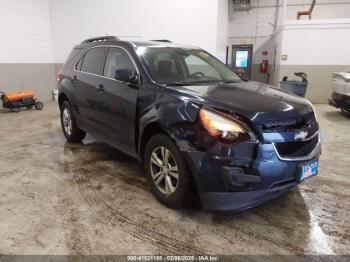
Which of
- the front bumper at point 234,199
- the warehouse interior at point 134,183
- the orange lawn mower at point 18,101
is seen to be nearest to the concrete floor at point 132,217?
the warehouse interior at point 134,183

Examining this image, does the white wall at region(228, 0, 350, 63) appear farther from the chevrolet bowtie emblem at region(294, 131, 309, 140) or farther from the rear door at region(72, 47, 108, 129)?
the chevrolet bowtie emblem at region(294, 131, 309, 140)

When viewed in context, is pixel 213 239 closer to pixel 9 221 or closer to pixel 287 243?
pixel 287 243

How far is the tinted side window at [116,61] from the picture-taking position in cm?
300

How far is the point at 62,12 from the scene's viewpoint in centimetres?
906

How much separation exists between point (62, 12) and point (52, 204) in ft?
26.6

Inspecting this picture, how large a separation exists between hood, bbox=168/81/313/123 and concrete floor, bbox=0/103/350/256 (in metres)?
0.87

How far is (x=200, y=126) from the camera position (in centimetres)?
209

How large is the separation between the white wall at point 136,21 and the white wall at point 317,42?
2376 millimetres

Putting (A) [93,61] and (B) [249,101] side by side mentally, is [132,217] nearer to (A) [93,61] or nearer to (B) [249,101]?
(B) [249,101]

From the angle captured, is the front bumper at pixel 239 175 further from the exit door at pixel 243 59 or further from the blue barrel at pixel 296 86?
the exit door at pixel 243 59

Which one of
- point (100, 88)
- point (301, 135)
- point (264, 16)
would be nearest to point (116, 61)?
point (100, 88)

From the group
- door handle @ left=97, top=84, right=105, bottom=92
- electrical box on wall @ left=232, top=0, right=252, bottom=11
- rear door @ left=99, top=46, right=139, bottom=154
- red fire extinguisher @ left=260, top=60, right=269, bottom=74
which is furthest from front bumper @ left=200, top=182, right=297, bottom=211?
electrical box on wall @ left=232, top=0, right=252, bottom=11

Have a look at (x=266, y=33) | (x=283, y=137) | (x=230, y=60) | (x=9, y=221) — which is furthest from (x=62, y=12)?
(x=283, y=137)

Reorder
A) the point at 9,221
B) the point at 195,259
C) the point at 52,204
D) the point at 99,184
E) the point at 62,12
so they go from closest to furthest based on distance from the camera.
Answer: the point at 195,259 → the point at 9,221 → the point at 52,204 → the point at 99,184 → the point at 62,12
